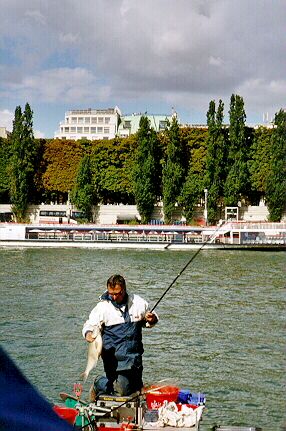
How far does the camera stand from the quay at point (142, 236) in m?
44.7

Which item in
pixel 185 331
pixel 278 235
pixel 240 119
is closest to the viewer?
pixel 185 331

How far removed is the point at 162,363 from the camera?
11203 mm

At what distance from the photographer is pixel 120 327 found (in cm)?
616

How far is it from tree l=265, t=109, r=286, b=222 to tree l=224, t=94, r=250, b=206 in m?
1.86

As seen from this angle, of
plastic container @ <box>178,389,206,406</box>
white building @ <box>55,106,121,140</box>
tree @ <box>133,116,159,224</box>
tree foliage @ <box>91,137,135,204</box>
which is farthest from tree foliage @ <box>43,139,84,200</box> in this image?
plastic container @ <box>178,389,206,406</box>

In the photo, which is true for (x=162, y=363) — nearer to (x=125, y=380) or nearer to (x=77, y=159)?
(x=125, y=380)

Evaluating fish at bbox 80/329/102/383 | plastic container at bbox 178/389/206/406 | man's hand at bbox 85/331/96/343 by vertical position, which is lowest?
plastic container at bbox 178/389/206/406

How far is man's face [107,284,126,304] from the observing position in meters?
6.00

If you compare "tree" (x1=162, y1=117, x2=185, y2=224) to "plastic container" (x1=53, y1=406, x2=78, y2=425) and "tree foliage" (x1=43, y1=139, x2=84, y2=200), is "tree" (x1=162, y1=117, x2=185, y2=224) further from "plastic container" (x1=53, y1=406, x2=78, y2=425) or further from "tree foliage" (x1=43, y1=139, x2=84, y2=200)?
"plastic container" (x1=53, y1=406, x2=78, y2=425)

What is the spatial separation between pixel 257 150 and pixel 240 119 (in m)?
2.97

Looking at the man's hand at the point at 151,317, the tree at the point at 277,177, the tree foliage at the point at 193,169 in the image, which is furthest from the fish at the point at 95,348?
the tree foliage at the point at 193,169

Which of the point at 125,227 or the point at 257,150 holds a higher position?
the point at 257,150

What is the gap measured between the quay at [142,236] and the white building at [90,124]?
30.4 m

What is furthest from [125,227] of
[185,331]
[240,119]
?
[185,331]
